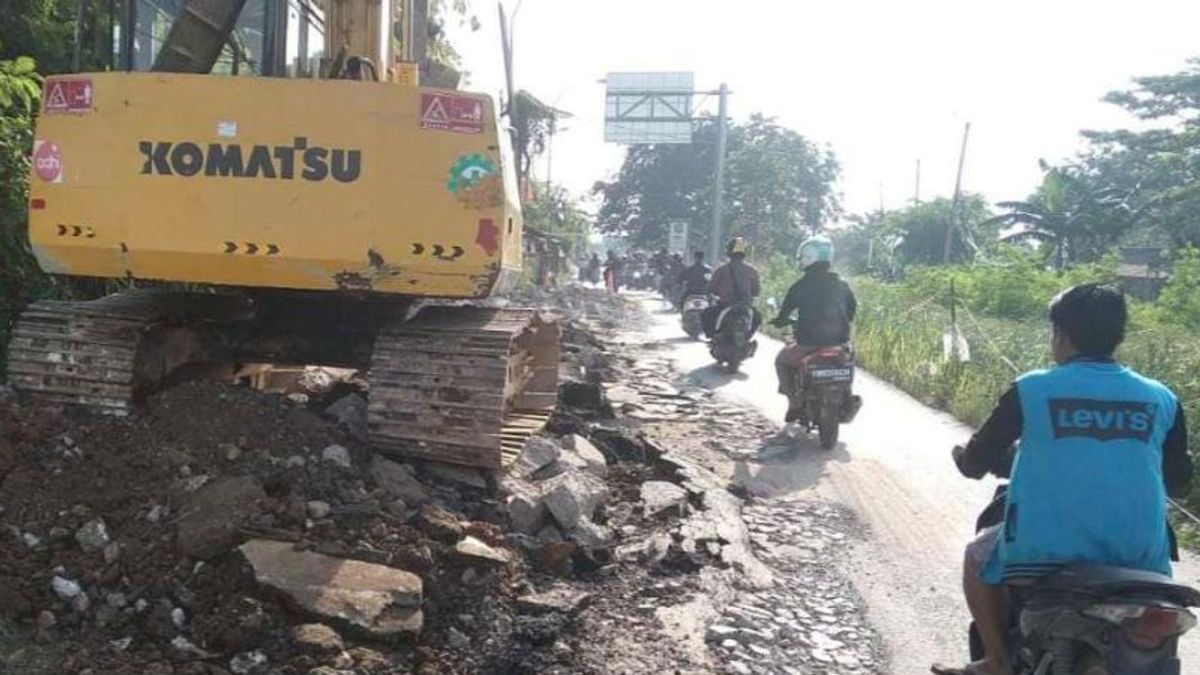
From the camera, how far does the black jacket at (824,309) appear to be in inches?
334

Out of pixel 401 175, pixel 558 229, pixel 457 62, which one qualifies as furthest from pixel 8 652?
pixel 558 229

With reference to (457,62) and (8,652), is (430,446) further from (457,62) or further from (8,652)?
(457,62)

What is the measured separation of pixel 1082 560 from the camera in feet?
9.07

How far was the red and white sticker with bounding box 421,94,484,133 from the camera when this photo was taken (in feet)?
15.6

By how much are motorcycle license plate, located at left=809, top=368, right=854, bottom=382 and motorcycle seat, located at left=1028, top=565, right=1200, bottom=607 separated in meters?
5.34

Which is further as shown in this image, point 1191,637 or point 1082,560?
point 1191,637

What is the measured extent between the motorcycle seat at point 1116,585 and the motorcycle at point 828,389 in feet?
17.6

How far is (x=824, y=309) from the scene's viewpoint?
335 inches

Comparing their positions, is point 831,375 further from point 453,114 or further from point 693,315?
point 693,315

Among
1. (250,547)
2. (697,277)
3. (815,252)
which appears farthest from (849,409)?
(697,277)

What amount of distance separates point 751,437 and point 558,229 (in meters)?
41.5

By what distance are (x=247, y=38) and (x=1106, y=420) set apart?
15.3 feet

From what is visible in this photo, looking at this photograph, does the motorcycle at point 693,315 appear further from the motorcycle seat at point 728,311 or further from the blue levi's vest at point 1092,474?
the blue levi's vest at point 1092,474

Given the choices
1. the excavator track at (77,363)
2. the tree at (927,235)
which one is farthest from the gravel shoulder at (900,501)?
the tree at (927,235)
